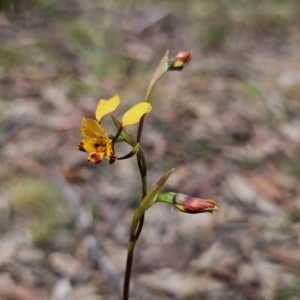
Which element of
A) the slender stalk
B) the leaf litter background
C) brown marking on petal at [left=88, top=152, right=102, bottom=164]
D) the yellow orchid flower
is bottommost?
the leaf litter background

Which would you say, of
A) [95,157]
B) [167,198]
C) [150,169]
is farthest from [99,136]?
[150,169]

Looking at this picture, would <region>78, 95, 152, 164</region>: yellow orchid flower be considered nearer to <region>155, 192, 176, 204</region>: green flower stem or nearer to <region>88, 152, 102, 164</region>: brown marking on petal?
<region>88, 152, 102, 164</region>: brown marking on petal

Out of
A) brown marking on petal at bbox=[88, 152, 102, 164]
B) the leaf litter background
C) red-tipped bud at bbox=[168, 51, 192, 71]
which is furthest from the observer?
the leaf litter background

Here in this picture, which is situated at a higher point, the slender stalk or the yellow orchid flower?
the yellow orchid flower

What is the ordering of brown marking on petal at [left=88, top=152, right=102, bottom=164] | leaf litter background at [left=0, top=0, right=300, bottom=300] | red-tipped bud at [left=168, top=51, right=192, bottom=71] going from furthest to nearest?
leaf litter background at [left=0, top=0, right=300, bottom=300] → red-tipped bud at [left=168, top=51, right=192, bottom=71] → brown marking on petal at [left=88, top=152, right=102, bottom=164]

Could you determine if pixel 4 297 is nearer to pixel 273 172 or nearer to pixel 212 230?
pixel 212 230

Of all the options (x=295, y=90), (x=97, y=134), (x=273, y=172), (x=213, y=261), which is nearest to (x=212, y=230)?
(x=213, y=261)

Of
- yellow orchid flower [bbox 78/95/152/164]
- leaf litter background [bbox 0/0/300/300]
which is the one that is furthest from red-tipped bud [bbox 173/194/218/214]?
leaf litter background [bbox 0/0/300/300]
